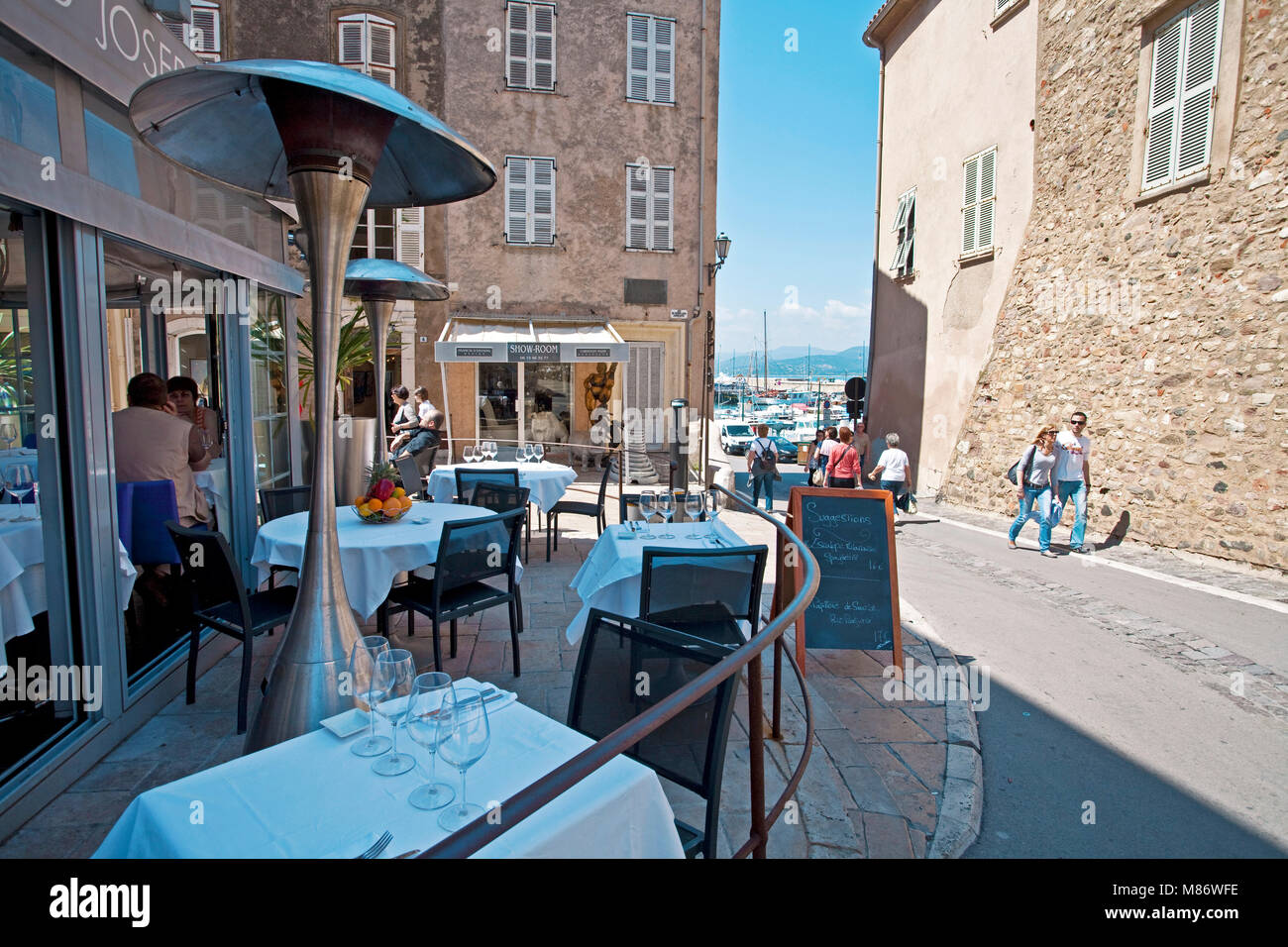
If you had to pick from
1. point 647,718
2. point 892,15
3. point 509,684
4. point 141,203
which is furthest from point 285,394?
point 892,15

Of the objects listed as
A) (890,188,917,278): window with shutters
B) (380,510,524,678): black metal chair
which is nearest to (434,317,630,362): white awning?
(890,188,917,278): window with shutters

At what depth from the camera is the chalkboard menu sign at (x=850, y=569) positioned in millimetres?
4727

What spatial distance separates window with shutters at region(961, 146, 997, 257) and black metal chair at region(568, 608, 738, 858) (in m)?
13.2

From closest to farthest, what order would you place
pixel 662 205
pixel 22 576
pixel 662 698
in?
pixel 662 698, pixel 22 576, pixel 662 205

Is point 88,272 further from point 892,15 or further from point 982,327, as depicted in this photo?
point 892,15

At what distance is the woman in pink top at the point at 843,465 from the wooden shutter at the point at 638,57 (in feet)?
30.3

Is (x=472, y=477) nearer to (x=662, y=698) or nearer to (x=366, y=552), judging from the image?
(x=366, y=552)

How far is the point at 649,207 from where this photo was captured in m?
15.7

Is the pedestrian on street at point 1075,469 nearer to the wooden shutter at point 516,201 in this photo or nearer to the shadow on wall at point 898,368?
the shadow on wall at point 898,368

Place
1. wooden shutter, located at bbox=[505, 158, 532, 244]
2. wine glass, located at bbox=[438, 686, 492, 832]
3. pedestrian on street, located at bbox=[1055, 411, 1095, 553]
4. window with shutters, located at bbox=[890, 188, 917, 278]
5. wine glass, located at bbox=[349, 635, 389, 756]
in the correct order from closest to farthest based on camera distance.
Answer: wine glass, located at bbox=[438, 686, 492, 832]
wine glass, located at bbox=[349, 635, 389, 756]
pedestrian on street, located at bbox=[1055, 411, 1095, 553]
wooden shutter, located at bbox=[505, 158, 532, 244]
window with shutters, located at bbox=[890, 188, 917, 278]

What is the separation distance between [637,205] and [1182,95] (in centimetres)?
945

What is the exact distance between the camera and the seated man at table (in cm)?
468

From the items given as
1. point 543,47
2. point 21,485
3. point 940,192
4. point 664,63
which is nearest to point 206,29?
point 543,47

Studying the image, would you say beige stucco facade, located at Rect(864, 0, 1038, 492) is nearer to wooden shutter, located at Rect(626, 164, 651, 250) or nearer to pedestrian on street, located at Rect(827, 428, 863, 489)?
pedestrian on street, located at Rect(827, 428, 863, 489)
